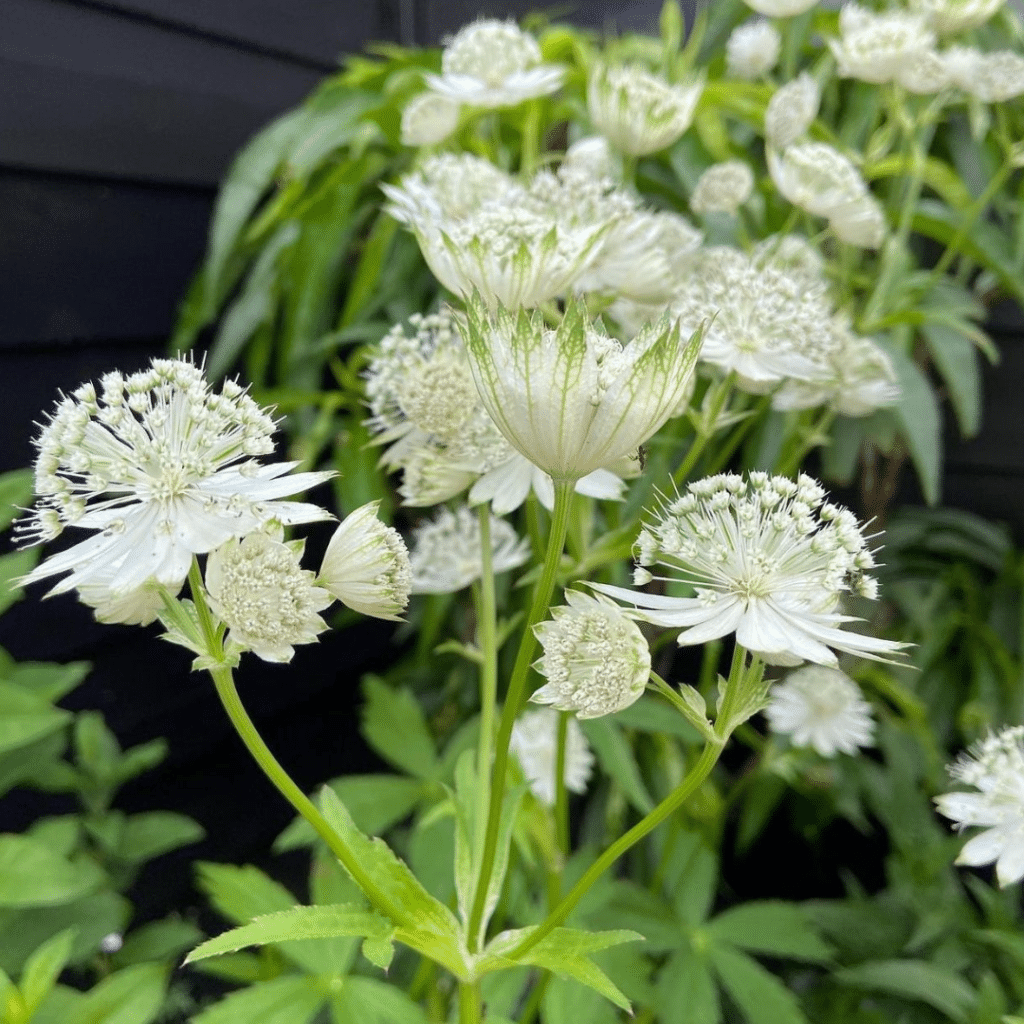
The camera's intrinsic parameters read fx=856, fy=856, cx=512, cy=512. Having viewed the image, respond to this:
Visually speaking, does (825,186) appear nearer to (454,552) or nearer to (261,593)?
(454,552)

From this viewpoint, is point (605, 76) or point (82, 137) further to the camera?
point (82, 137)

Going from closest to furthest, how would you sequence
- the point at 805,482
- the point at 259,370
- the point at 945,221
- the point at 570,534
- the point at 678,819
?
1. the point at 805,482
2. the point at 570,534
3. the point at 678,819
4. the point at 945,221
5. the point at 259,370

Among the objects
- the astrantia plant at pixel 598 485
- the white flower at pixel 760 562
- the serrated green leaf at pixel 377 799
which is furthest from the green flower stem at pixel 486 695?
the serrated green leaf at pixel 377 799

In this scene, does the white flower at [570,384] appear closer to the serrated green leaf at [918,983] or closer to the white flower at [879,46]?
the white flower at [879,46]

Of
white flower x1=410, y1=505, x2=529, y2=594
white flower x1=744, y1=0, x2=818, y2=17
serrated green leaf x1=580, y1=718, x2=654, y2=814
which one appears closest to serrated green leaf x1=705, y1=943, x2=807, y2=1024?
serrated green leaf x1=580, y1=718, x2=654, y2=814

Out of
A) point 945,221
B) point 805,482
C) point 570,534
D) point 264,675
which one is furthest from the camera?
point 264,675

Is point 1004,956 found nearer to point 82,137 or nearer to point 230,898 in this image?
point 230,898

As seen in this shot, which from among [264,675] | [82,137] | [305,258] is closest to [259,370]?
[305,258]
